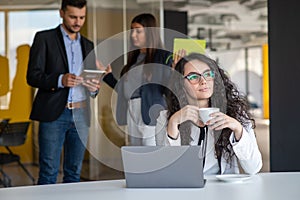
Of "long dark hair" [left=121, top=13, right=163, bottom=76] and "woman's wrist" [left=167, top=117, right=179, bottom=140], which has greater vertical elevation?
"long dark hair" [left=121, top=13, right=163, bottom=76]

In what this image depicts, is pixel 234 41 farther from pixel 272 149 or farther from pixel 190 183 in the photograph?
pixel 190 183

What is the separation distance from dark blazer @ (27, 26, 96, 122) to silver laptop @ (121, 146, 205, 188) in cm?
207

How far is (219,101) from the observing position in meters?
2.27

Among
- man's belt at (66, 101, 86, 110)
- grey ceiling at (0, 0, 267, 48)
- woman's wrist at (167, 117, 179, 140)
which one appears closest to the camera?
woman's wrist at (167, 117, 179, 140)

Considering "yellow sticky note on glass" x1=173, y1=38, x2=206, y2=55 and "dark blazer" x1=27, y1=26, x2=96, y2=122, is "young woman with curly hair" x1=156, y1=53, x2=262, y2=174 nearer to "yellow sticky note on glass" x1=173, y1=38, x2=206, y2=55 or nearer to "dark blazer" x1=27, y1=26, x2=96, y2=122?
"yellow sticky note on glass" x1=173, y1=38, x2=206, y2=55

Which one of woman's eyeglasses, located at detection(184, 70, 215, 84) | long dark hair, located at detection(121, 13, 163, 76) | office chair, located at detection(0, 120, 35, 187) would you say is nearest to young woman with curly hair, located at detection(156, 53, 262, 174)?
woman's eyeglasses, located at detection(184, 70, 215, 84)

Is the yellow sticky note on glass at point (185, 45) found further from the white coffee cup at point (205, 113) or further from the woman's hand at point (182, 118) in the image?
the white coffee cup at point (205, 113)

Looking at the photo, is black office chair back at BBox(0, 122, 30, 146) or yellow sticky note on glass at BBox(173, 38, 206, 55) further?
black office chair back at BBox(0, 122, 30, 146)

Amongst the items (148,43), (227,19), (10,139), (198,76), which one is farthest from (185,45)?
(227,19)

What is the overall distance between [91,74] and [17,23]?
11.0 feet

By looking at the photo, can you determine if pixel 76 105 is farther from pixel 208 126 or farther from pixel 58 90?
pixel 208 126

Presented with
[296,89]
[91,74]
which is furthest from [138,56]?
[296,89]

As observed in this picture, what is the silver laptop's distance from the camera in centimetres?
183

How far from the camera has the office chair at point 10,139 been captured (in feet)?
19.3
